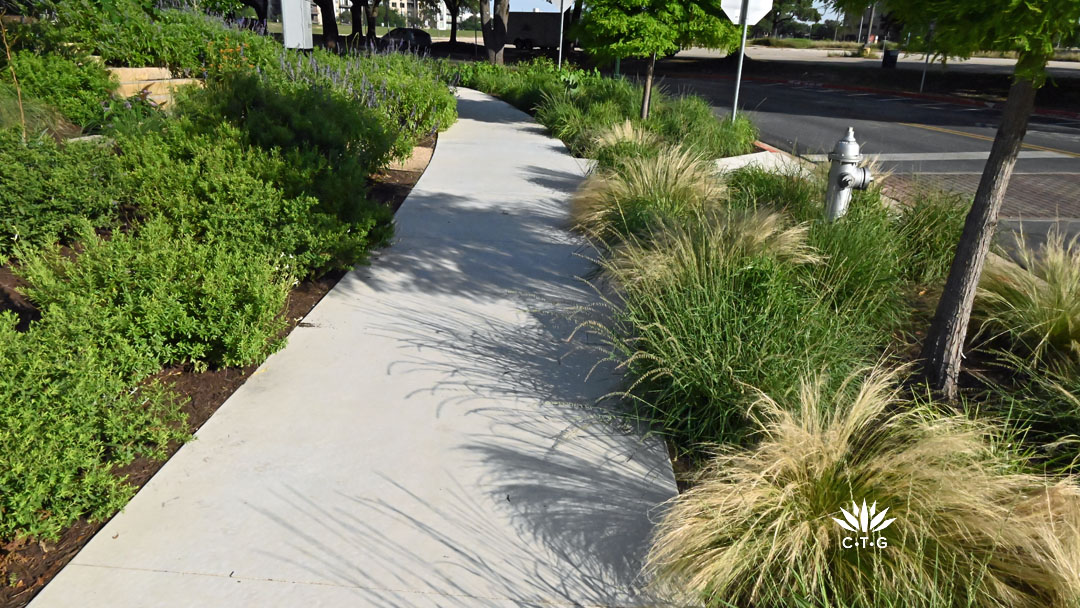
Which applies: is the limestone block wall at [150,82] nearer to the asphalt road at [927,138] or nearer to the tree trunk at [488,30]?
the asphalt road at [927,138]

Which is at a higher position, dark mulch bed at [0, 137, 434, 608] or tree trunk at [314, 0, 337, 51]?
tree trunk at [314, 0, 337, 51]

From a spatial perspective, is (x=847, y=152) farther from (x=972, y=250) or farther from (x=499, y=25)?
(x=499, y=25)

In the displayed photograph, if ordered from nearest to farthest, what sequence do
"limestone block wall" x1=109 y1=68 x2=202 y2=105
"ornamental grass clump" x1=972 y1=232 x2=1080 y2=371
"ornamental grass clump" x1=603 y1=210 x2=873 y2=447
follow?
"ornamental grass clump" x1=603 y1=210 x2=873 y2=447 < "ornamental grass clump" x1=972 y1=232 x2=1080 y2=371 < "limestone block wall" x1=109 y1=68 x2=202 y2=105

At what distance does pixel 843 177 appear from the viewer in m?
5.40

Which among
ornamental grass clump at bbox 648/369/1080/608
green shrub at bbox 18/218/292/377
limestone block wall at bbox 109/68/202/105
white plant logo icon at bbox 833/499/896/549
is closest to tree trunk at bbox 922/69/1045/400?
ornamental grass clump at bbox 648/369/1080/608

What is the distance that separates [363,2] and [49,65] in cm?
4410

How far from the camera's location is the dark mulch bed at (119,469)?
267 centimetres

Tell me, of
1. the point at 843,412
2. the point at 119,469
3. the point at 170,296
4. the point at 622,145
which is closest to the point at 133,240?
the point at 170,296

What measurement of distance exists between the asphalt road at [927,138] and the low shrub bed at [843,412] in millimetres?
1992

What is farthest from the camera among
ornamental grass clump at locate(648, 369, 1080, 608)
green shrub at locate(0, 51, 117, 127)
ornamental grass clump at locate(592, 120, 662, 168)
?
ornamental grass clump at locate(592, 120, 662, 168)

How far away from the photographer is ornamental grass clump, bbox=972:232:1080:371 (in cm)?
412

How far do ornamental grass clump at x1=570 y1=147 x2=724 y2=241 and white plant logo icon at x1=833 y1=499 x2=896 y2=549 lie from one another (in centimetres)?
343

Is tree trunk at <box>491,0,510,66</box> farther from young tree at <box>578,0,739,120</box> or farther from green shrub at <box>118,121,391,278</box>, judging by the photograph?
green shrub at <box>118,121,391,278</box>

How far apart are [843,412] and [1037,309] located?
1.65 metres
